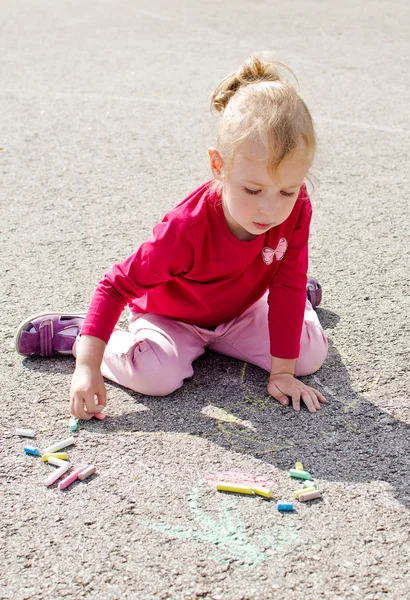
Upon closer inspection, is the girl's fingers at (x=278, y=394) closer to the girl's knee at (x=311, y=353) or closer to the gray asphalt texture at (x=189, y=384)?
the gray asphalt texture at (x=189, y=384)

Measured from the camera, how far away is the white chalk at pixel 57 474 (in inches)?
95.3

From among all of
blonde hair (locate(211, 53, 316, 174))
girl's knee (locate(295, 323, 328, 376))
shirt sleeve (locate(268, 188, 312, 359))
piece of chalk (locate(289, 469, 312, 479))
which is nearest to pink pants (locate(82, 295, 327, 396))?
girl's knee (locate(295, 323, 328, 376))

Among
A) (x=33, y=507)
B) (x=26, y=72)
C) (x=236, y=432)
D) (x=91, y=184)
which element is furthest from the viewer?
(x=26, y=72)

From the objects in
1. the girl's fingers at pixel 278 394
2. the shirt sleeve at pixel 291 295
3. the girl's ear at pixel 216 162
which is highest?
the girl's ear at pixel 216 162

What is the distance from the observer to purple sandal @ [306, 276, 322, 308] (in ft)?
11.1

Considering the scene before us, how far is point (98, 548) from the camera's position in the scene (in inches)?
85.0

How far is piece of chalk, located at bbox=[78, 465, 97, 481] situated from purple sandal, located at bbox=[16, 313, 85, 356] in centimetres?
72

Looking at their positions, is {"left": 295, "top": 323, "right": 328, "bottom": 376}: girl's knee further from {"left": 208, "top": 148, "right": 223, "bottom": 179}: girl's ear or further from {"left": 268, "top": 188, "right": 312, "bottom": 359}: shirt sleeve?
{"left": 208, "top": 148, "right": 223, "bottom": 179}: girl's ear

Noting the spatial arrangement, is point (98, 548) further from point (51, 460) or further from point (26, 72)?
point (26, 72)

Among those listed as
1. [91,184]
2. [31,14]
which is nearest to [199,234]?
[91,184]

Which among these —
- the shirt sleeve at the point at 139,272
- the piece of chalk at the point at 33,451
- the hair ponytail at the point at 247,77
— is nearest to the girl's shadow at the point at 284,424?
the piece of chalk at the point at 33,451

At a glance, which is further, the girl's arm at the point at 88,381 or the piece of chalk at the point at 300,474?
the girl's arm at the point at 88,381

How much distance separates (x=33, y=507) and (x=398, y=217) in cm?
271

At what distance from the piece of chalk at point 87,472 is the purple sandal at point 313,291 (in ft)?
4.26
